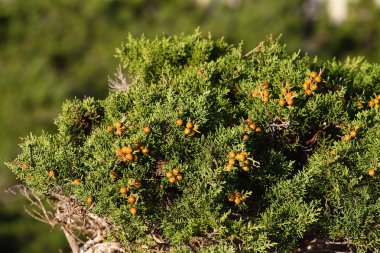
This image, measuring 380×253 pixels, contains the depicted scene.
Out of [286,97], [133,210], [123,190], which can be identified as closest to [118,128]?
[123,190]

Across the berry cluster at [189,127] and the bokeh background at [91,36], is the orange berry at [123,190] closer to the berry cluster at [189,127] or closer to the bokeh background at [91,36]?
the berry cluster at [189,127]

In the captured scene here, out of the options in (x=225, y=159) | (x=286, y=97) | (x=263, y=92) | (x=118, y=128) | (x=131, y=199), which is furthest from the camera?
(x=263, y=92)

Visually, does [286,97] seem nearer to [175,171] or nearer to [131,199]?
[175,171]

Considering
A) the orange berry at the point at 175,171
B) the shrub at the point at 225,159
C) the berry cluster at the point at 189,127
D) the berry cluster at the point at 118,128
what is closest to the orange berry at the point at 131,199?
the shrub at the point at 225,159

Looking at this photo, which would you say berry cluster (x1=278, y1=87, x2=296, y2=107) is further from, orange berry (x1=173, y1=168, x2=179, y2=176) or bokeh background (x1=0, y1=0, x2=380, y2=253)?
bokeh background (x1=0, y1=0, x2=380, y2=253)

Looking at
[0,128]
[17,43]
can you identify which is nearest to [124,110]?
[0,128]
